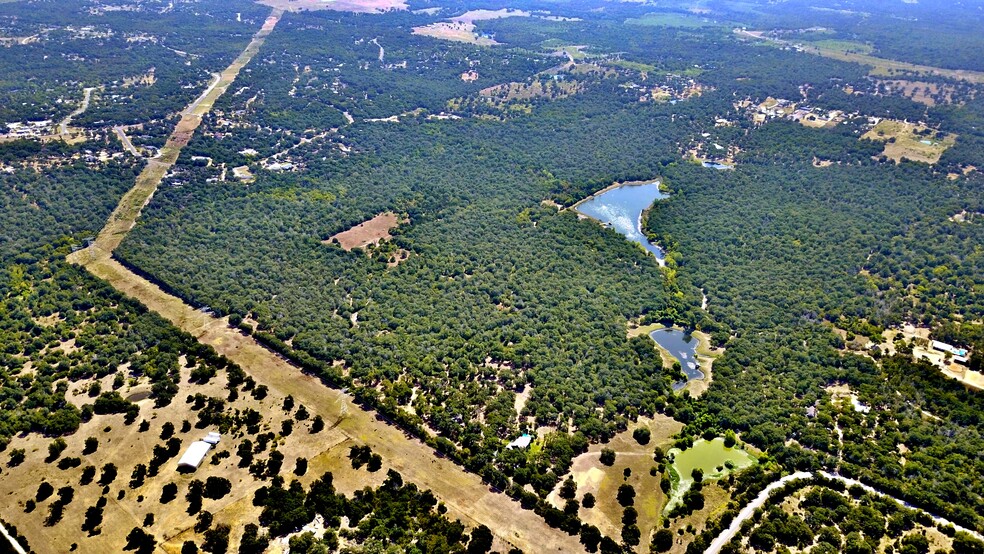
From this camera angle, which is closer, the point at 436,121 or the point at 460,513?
the point at 460,513

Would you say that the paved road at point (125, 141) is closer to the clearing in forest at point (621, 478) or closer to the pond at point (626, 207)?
the pond at point (626, 207)

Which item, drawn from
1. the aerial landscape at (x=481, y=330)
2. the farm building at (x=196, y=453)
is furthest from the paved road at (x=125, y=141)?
the farm building at (x=196, y=453)

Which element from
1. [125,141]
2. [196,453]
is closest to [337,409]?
[196,453]

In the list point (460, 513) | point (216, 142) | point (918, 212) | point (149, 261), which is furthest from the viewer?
point (216, 142)

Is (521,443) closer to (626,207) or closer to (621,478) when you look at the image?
(621,478)

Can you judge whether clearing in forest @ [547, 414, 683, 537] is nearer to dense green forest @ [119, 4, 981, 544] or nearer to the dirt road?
dense green forest @ [119, 4, 981, 544]

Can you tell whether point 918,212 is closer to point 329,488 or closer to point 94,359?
point 329,488

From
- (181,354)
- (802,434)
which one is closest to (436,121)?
(181,354)
